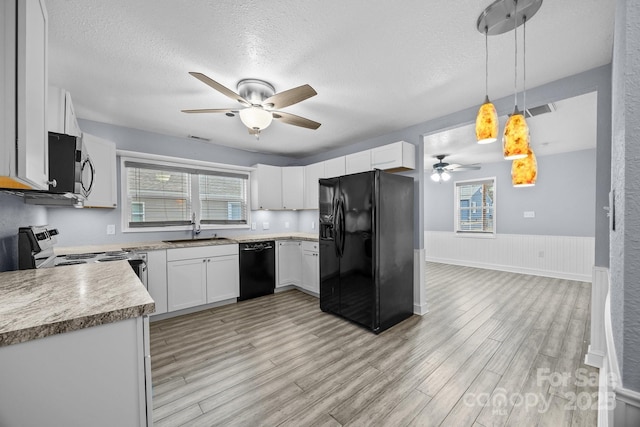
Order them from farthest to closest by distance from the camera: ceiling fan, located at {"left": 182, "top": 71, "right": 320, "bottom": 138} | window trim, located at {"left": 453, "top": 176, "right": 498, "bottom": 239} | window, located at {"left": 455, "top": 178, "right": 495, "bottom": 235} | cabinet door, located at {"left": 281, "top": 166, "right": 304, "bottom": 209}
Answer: window, located at {"left": 455, "top": 178, "right": 495, "bottom": 235} < window trim, located at {"left": 453, "top": 176, "right": 498, "bottom": 239} < cabinet door, located at {"left": 281, "top": 166, "right": 304, "bottom": 209} < ceiling fan, located at {"left": 182, "top": 71, "right": 320, "bottom": 138}

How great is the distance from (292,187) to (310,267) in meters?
1.54

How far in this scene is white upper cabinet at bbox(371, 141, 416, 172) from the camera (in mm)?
3152

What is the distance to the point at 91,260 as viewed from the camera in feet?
7.82

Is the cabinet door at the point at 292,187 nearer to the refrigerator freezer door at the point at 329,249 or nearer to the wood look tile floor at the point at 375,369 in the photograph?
the refrigerator freezer door at the point at 329,249

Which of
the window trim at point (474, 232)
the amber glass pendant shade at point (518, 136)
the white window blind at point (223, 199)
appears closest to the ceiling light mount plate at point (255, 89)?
the amber glass pendant shade at point (518, 136)

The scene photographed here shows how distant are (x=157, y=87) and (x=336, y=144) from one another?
270 cm

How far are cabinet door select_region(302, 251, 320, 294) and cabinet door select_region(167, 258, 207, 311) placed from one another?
1487 millimetres

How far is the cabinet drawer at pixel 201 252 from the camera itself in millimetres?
3131

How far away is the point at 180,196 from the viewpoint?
378 cm

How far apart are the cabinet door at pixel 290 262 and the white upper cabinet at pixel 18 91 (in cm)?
324

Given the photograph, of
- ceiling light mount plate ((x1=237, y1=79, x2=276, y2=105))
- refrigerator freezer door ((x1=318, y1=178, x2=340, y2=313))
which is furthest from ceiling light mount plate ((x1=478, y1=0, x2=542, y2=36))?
refrigerator freezer door ((x1=318, y1=178, x2=340, y2=313))


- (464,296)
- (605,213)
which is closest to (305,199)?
(464,296)

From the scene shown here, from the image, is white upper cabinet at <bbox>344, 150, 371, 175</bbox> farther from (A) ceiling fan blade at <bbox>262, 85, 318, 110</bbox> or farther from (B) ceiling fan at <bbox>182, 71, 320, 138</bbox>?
(A) ceiling fan blade at <bbox>262, 85, 318, 110</bbox>

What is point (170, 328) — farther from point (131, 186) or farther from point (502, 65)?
point (502, 65)
